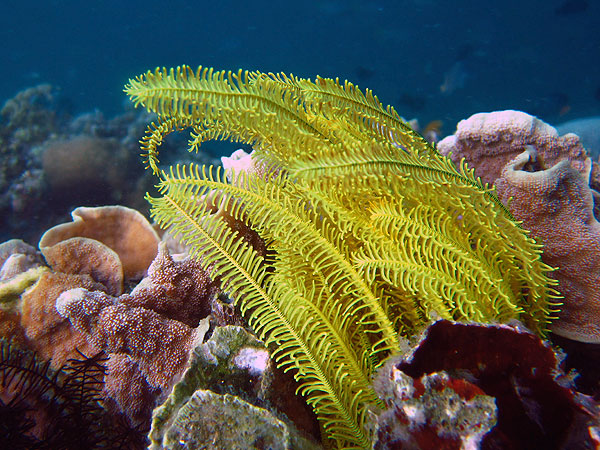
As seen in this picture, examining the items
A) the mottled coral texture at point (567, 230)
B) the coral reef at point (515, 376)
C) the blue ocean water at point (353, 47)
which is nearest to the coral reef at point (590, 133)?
the mottled coral texture at point (567, 230)

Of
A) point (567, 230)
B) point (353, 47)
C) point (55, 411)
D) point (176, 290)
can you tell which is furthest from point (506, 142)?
point (353, 47)

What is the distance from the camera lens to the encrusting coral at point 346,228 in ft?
4.58

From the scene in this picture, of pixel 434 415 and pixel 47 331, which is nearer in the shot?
pixel 434 415

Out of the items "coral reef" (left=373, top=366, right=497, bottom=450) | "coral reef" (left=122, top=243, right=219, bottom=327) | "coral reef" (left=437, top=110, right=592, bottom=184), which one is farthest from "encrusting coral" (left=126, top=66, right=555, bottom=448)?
"coral reef" (left=437, top=110, right=592, bottom=184)

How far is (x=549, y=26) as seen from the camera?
27.9 meters

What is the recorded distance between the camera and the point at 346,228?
5.29 feet

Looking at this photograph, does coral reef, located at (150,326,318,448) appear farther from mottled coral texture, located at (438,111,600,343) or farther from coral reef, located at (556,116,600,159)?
coral reef, located at (556,116,600,159)

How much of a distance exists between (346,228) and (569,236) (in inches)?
59.5

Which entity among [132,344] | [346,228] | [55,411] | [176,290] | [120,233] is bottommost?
[55,411]

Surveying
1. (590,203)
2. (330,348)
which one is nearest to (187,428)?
(330,348)

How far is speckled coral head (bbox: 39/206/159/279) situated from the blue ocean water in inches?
759

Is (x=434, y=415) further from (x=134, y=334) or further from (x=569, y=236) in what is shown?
(x=134, y=334)

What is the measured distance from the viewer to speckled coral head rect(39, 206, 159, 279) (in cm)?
333

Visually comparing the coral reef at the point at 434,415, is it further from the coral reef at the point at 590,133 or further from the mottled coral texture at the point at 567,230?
the coral reef at the point at 590,133
